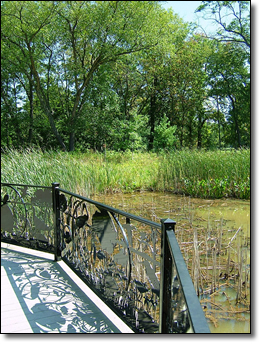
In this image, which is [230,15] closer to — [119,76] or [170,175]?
[119,76]

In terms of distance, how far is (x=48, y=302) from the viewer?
2.71 meters

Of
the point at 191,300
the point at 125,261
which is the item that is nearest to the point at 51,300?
the point at 125,261

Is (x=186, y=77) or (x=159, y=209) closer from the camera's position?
(x=159, y=209)

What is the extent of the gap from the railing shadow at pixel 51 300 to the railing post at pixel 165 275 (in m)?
0.74

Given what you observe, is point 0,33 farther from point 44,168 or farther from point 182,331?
point 182,331

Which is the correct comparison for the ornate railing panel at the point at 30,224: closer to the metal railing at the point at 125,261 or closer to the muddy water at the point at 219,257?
the metal railing at the point at 125,261

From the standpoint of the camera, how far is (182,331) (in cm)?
144

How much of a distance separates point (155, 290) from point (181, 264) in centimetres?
63

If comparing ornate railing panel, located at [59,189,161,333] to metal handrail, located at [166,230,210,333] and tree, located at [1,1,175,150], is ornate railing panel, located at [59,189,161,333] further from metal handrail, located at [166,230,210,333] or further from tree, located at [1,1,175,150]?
tree, located at [1,1,175,150]

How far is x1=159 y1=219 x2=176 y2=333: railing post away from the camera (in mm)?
1582

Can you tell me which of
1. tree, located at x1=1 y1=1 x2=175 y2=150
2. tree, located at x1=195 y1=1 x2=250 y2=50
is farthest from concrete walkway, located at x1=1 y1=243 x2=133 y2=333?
tree, located at x1=195 y1=1 x2=250 y2=50

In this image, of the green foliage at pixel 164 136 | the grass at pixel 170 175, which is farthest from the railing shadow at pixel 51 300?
the green foliage at pixel 164 136

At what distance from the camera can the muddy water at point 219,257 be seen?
9.62 feet

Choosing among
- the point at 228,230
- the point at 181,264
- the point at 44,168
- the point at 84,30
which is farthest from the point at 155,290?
the point at 84,30
